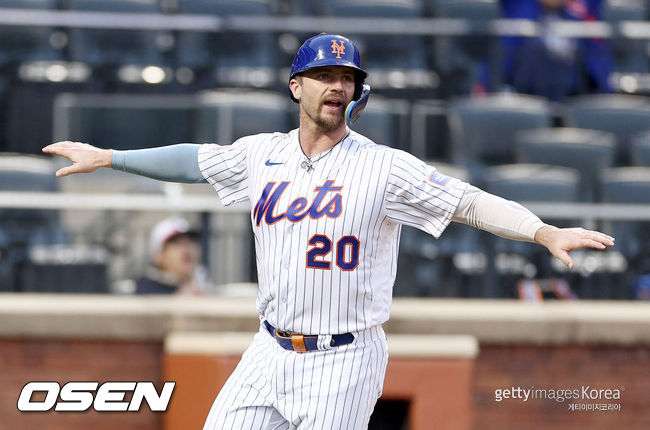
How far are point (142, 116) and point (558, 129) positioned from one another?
3.06m

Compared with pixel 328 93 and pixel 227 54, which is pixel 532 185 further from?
pixel 328 93

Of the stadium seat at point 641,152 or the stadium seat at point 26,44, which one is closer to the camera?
the stadium seat at point 641,152

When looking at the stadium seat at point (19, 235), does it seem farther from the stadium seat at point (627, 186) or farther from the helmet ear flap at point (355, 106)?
the stadium seat at point (627, 186)

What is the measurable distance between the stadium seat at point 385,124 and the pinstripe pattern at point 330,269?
3.82m

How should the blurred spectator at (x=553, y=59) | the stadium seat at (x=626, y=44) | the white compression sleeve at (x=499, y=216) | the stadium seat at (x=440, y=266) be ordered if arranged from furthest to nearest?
the stadium seat at (x=626, y=44) < the blurred spectator at (x=553, y=59) < the stadium seat at (x=440, y=266) < the white compression sleeve at (x=499, y=216)

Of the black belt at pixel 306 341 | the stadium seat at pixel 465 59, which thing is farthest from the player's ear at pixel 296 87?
the stadium seat at pixel 465 59

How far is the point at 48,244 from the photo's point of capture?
564 centimetres

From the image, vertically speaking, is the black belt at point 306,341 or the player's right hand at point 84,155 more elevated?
the player's right hand at point 84,155

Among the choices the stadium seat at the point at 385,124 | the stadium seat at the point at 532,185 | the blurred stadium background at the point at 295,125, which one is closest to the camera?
the blurred stadium background at the point at 295,125

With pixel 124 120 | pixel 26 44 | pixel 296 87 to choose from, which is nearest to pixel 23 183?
pixel 124 120

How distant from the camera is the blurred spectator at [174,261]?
5.38 metres

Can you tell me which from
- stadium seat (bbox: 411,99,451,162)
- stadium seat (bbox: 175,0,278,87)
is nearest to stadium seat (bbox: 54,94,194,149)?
stadium seat (bbox: 175,0,278,87)

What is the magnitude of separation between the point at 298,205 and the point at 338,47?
509 mm

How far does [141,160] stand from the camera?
11.6 feet
